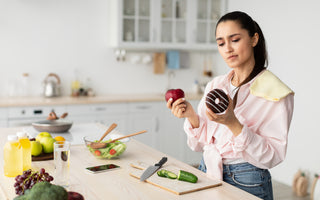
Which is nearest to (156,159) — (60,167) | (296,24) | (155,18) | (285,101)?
(60,167)

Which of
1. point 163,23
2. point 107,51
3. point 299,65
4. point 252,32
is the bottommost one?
point 299,65

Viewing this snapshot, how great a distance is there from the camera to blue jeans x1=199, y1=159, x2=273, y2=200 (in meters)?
1.70

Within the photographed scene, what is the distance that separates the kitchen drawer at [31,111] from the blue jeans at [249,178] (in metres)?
2.85

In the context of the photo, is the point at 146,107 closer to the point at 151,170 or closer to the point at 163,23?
the point at 163,23

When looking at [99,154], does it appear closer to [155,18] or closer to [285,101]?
[285,101]

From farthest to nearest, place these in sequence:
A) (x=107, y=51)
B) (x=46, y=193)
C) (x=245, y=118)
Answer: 1. (x=107, y=51)
2. (x=245, y=118)
3. (x=46, y=193)

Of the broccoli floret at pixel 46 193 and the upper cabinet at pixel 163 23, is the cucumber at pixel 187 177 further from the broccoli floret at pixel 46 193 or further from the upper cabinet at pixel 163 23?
the upper cabinet at pixel 163 23

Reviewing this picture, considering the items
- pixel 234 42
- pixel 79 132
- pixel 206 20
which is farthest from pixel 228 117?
pixel 206 20

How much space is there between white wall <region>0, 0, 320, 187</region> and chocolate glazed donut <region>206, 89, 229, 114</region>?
2.87m

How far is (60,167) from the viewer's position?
1.52m

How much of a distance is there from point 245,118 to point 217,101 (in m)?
0.30

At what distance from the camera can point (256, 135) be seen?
1552 mm

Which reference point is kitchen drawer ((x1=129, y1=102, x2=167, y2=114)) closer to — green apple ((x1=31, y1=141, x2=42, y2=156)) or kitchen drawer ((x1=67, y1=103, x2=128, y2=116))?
kitchen drawer ((x1=67, y1=103, x2=128, y2=116))

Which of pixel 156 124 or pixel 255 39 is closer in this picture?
pixel 255 39
